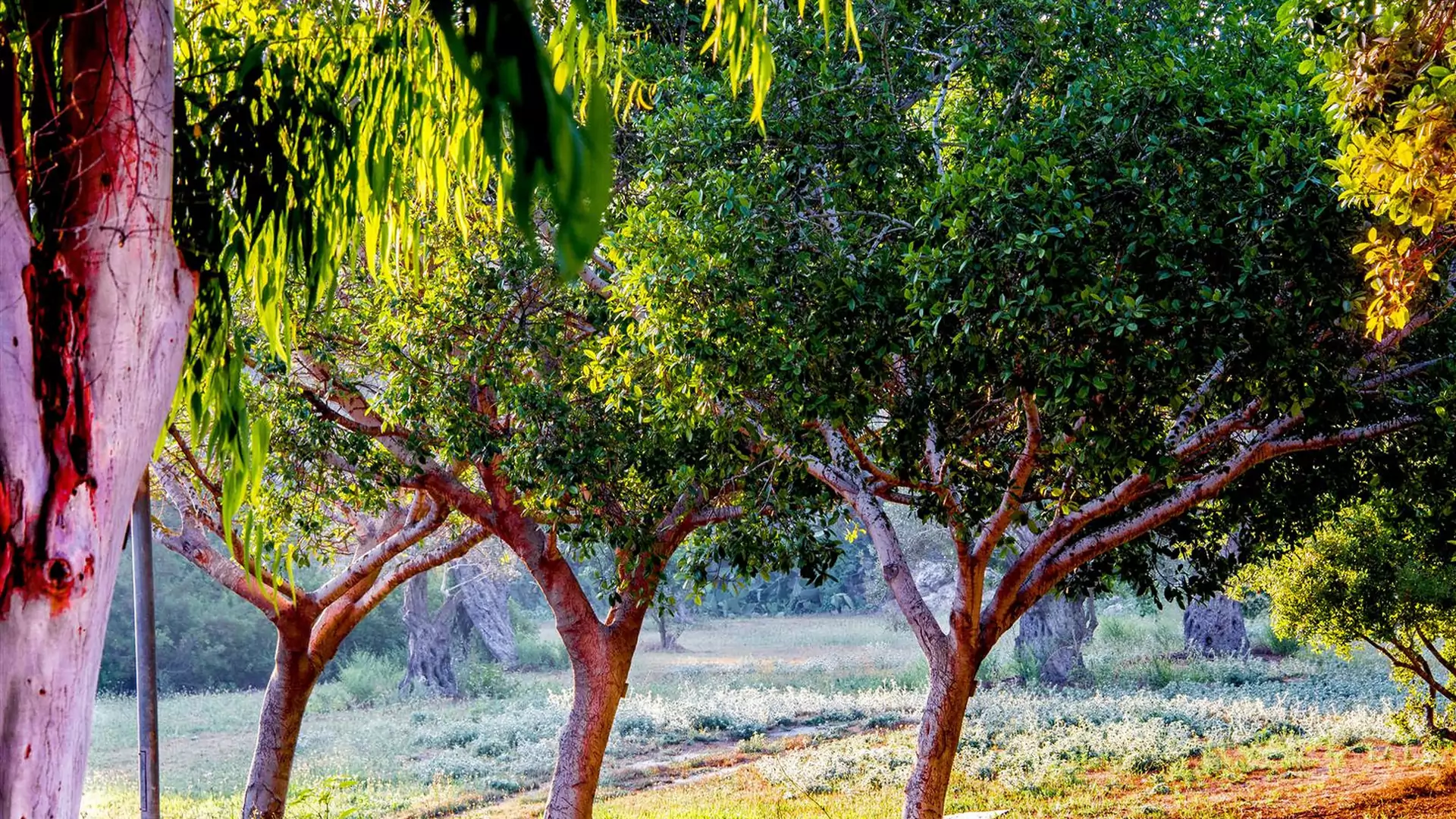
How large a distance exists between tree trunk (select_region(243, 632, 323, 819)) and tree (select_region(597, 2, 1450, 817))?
576cm

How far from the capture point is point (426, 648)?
36969mm

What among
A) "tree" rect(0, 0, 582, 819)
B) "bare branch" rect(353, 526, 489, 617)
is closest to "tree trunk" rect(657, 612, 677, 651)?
"bare branch" rect(353, 526, 489, 617)

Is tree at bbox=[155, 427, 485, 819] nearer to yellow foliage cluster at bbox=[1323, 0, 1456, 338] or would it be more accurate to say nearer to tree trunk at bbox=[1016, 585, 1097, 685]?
yellow foliage cluster at bbox=[1323, 0, 1456, 338]

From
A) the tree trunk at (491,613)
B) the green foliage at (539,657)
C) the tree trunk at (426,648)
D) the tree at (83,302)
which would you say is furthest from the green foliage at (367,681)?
the tree at (83,302)

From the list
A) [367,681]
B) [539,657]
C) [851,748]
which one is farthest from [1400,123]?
[539,657]

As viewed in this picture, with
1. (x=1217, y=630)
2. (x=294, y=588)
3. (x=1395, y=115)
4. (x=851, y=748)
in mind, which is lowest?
(x=851, y=748)

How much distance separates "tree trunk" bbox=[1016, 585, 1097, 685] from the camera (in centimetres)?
2869

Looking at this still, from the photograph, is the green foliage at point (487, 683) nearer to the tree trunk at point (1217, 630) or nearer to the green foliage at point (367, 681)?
the green foliage at point (367, 681)

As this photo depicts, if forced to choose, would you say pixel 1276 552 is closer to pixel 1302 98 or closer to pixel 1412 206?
pixel 1302 98

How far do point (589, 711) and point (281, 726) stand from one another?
3.21 metres

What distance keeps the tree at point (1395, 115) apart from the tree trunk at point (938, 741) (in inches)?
197

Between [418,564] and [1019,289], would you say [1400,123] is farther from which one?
[418,564]

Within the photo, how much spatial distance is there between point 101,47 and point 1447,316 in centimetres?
926

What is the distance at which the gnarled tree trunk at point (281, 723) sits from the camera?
12.3 meters
